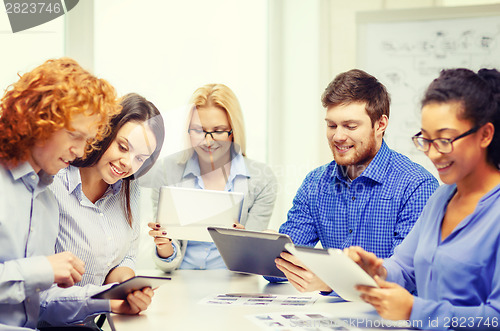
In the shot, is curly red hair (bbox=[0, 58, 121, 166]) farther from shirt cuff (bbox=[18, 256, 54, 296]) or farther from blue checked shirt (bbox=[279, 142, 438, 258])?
A: blue checked shirt (bbox=[279, 142, 438, 258])

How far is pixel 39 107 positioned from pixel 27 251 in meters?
0.37

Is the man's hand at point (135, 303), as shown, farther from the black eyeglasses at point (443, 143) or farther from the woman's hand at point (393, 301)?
the black eyeglasses at point (443, 143)

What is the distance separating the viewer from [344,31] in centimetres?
329

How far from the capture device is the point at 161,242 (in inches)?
84.8

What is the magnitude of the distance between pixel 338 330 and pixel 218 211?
0.89 metres

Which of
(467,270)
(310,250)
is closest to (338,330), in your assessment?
(310,250)

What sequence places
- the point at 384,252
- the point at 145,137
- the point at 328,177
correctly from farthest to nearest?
the point at 328,177 < the point at 384,252 < the point at 145,137

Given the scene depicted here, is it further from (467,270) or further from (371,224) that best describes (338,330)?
(371,224)

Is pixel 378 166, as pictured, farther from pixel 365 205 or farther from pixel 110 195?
pixel 110 195

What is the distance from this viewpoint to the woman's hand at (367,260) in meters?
1.39

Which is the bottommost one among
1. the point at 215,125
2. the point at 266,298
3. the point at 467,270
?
the point at 266,298

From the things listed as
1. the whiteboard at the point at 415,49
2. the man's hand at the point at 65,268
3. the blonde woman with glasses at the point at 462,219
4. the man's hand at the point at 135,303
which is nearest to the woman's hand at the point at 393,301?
the blonde woman with glasses at the point at 462,219

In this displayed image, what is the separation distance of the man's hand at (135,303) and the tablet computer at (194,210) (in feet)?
1.85

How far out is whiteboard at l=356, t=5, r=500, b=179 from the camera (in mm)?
3145
